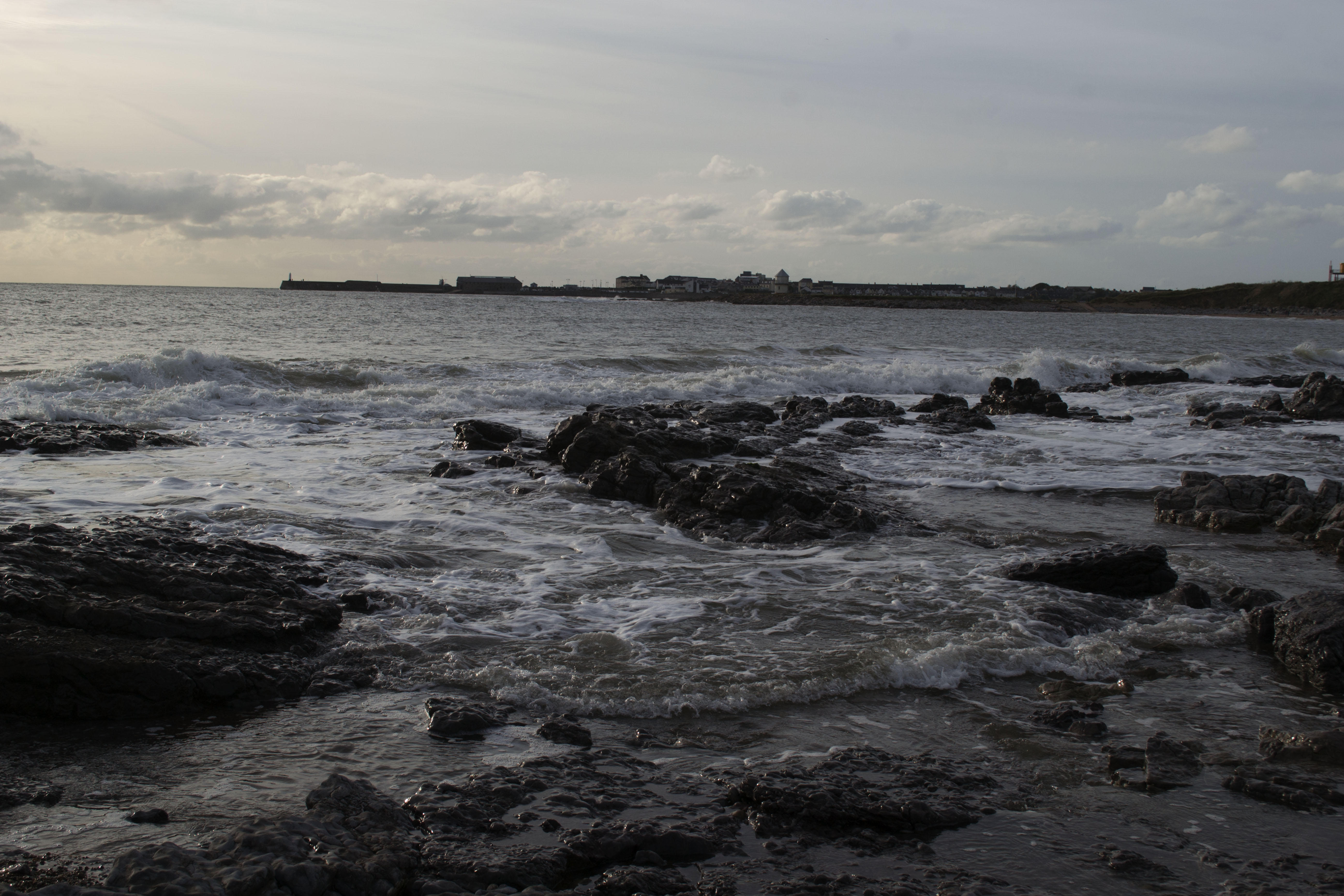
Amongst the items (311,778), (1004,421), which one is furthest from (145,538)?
(1004,421)

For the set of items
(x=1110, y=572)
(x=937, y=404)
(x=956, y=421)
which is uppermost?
(x=937, y=404)

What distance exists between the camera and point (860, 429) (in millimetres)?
17578

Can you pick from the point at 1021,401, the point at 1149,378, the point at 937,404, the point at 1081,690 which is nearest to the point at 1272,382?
the point at 1149,378

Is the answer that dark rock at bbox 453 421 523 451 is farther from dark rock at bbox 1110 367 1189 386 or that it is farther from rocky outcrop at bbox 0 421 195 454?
dark rock at bbox 1110 367 1189 386

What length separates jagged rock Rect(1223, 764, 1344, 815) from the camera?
424 centimetres

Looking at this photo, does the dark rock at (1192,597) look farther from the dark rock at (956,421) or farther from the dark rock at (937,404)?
the dark rock at (937,404)

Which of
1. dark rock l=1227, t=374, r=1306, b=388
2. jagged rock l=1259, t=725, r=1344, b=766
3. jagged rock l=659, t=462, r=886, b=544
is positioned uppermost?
dark rock l=1227, t=374, r=1306, b=388

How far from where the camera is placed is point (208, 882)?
3104 mm

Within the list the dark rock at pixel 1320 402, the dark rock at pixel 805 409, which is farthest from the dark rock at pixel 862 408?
the dark rock at pixel 1320 402

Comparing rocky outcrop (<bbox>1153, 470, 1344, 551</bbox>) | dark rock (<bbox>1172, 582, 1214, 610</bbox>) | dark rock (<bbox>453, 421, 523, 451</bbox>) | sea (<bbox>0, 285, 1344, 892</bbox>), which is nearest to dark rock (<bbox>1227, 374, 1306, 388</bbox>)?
sea (<bbox>0, 285, 1344, 892</bbox>)

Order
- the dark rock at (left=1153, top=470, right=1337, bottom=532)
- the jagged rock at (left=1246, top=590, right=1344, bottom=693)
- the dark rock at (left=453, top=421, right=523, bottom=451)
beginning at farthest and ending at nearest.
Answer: the dark rock at (left=453, top=421, right=523, bottom=451) < the dark rock at (left=1153, top=470, right=1337, bottom=532) < the jagged rock at (left=1246, top=590, right=1344, bottom=693)

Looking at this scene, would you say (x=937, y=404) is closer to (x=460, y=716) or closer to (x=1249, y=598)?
(x=1249, y=598)

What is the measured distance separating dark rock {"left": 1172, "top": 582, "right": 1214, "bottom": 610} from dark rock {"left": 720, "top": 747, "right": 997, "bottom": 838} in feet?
13.1

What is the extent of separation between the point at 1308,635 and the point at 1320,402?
18864 millimetres
